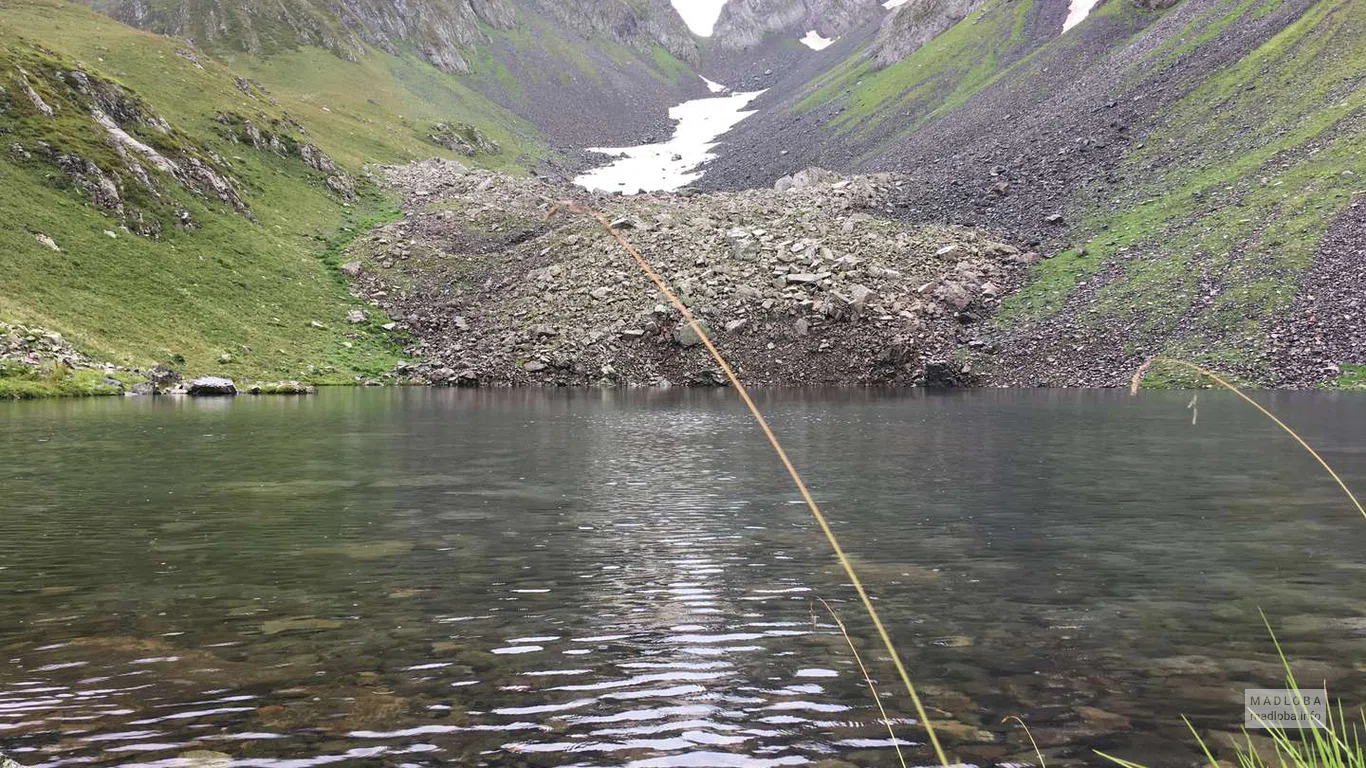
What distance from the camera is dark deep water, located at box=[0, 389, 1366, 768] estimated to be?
9398mm

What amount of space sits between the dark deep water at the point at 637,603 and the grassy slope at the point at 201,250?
45.9m

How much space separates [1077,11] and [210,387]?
500ft

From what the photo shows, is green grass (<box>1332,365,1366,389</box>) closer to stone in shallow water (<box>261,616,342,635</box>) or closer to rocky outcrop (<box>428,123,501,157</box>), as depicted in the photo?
stone in shallow water (<box>261,616,342,635</box>)

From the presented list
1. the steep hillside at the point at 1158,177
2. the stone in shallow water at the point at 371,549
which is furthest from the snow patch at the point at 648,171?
the stone in shallow water at the point at 371,549

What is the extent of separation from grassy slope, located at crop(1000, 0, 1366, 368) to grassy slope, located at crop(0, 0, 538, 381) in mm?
66850

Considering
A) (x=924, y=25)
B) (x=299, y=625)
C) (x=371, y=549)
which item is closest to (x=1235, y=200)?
(x=371, y=549)

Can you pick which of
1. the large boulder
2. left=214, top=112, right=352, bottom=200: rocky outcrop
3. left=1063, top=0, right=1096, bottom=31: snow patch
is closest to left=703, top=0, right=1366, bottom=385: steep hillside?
left=1063, top=0, right=1096, bottom=31: snow patch

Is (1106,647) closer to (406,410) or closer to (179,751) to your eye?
(179,751)

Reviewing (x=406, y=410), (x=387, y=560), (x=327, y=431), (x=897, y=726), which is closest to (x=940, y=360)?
(x=406, y=410)

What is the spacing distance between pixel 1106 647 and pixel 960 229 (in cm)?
9269

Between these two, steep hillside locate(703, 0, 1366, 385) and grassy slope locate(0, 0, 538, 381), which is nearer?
grassy slope locate(0, 0, 538, 381)

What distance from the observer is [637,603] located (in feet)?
47.6

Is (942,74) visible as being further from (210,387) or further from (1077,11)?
(210,387)

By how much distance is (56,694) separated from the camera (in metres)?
10.2
